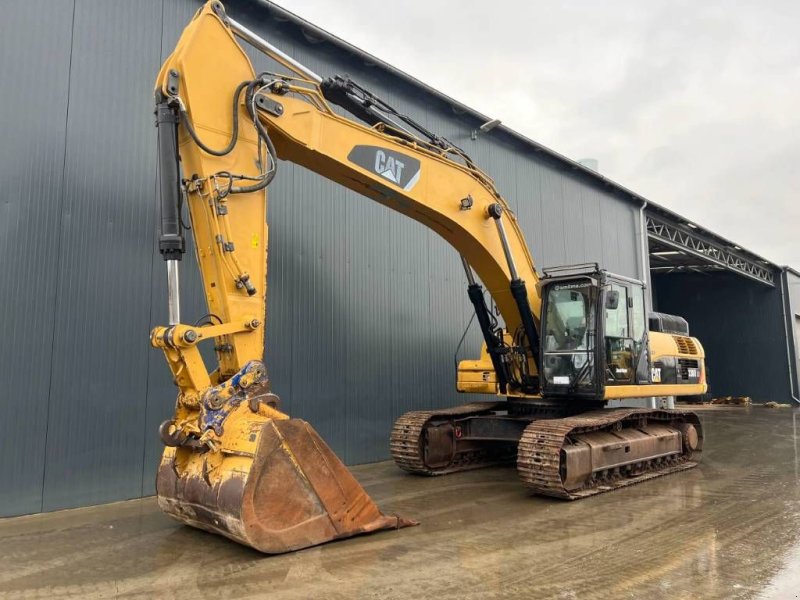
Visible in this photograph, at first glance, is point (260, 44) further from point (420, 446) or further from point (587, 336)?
point (420, 446)

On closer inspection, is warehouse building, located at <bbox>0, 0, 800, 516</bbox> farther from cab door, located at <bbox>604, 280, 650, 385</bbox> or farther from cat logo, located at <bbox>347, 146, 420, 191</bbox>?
cab door, located at <bbox>604, 280, 650, 385</bbox>

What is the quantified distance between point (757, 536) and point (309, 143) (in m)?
5.57

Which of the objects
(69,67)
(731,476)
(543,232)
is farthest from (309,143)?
(543,232)

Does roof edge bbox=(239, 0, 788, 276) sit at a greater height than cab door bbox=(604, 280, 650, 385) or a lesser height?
greater

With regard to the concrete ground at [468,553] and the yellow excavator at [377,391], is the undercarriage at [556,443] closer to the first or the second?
the yellow excavator at [377,391]

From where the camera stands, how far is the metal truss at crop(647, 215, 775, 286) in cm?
2117

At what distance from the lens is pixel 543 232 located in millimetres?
14906

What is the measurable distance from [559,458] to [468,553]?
2.18 metres

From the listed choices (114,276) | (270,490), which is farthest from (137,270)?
(270,490)

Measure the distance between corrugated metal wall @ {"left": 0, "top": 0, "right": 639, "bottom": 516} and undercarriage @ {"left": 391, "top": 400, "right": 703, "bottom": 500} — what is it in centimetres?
169

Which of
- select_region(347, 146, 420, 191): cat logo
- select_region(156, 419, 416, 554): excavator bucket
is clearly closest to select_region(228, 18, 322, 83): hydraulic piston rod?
select_region(347, 146, 420, 191): cat logo

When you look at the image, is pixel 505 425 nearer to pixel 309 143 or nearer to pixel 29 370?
pixel 309 143

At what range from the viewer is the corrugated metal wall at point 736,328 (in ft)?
92.4

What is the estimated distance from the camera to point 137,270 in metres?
7.70
